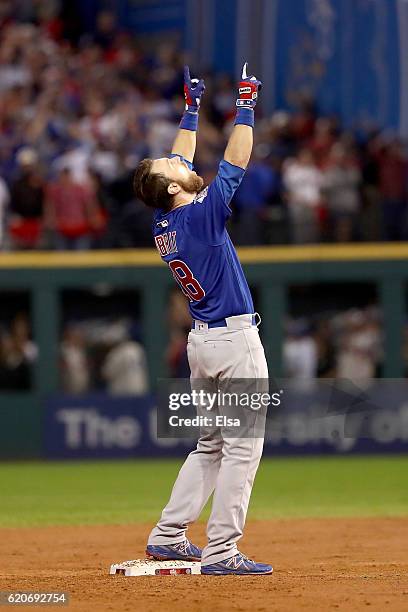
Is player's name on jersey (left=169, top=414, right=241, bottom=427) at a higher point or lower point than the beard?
lower

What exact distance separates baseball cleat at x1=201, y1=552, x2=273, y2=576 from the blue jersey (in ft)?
4.22

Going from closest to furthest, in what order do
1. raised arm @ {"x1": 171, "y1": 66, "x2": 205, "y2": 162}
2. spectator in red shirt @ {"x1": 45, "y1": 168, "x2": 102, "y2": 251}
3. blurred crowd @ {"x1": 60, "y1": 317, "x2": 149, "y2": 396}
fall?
raised arm @ {"x1": 171, "y1": 66, "x2": 205, "y2": 162} < spectator in red shirt @ {"x1": 45, "y1": 168, "x2": 102, "y2": 251} < blurred crowd @ {"x1": 60, "y1": 317, "x2": 149, "y2": 396}

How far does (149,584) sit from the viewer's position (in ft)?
21.1

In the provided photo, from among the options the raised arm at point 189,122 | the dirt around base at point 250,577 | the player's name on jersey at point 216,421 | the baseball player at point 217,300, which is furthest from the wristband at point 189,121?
the dirt around base at point 250,577

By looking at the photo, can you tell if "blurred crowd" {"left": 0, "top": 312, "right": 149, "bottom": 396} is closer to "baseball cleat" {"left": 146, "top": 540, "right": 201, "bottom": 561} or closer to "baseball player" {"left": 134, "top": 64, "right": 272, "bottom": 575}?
"baseball cleat" {"left": 146, "top": 540, "right": 201, "bottom": 561}

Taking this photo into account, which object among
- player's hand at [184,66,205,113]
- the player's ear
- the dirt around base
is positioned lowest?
the dirt around base

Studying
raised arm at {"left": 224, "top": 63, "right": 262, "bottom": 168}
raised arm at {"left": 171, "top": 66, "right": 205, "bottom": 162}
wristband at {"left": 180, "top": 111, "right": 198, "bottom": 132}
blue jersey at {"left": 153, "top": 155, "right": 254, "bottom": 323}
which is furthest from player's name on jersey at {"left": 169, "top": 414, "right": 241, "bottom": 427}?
wristband at {"left": 180, "top": 111, "right": 198, "bottom": 132}

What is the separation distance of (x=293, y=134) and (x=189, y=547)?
13.0 metres

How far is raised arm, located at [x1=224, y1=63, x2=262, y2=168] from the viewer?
21.2 feet

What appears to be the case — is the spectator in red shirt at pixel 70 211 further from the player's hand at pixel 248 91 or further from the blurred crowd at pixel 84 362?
the player's hand at pixel 248 91

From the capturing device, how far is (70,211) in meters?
17.1

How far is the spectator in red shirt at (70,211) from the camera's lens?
55.4 feet

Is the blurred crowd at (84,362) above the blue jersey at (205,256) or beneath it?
beneath

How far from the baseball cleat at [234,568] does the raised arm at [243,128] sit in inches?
82.0
